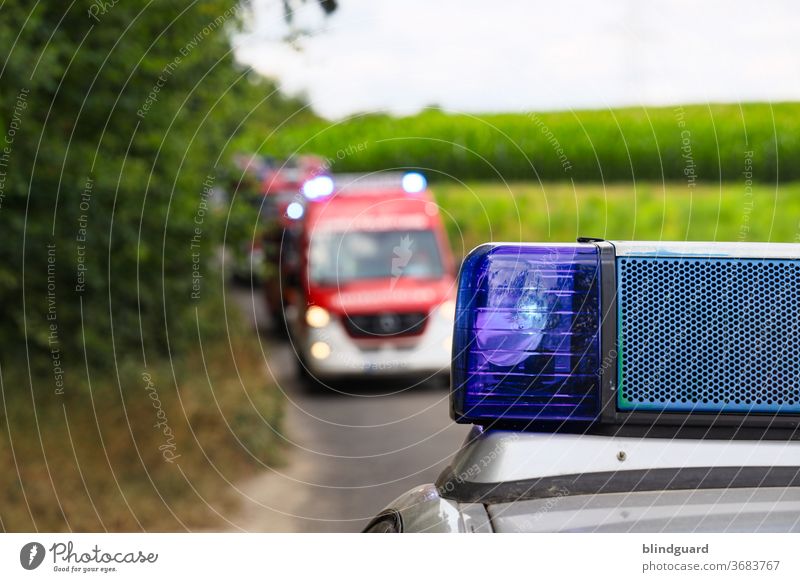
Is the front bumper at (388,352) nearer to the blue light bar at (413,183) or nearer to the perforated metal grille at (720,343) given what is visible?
the blue light bar at (413,183)

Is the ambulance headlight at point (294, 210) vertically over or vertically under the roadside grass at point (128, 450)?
over

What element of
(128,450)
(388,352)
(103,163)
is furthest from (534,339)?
(388,352)

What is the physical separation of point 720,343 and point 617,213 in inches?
1102

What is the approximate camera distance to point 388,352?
15.2 metres

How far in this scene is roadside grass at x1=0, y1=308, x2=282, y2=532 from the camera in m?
8.04

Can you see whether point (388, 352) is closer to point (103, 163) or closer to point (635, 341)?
point (103, 163)

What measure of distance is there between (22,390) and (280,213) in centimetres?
749

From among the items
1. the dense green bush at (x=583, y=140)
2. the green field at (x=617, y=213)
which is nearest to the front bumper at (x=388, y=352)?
the dense green bush at (x=583, y=140)

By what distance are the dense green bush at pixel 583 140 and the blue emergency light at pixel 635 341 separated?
6.69m

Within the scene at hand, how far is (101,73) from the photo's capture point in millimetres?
9750

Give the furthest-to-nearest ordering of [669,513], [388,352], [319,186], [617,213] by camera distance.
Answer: [617,213], [388,352], [319,186], [669,513]

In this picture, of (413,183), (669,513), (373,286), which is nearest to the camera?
(669,513)

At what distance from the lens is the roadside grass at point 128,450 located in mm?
8039
